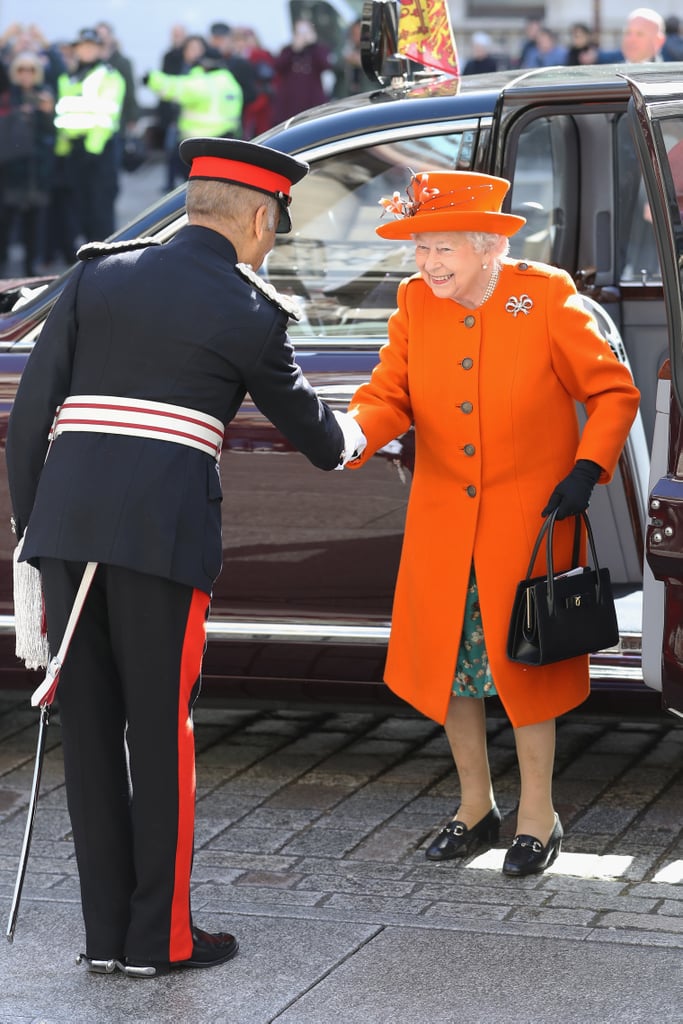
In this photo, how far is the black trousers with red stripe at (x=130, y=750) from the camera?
3.71m

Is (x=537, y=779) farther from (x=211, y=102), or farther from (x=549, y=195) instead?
(x=211, y=102)

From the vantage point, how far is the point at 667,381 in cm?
395

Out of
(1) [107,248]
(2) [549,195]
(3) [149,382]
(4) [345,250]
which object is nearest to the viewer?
(3) [149,382]

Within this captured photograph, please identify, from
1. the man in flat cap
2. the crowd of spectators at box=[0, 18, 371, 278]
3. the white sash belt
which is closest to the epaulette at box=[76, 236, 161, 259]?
the man in flat cap

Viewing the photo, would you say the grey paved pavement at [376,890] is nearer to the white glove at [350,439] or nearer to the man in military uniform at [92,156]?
the white glove at [350,439]

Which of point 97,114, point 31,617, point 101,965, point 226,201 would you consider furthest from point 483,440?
point 97,114

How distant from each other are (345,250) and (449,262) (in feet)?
3.06

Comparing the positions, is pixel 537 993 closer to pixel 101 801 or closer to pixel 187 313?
pixel 101 801

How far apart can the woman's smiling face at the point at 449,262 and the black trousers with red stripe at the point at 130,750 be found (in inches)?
37.9

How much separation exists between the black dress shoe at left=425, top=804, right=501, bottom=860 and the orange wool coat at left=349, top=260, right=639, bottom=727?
33 cm

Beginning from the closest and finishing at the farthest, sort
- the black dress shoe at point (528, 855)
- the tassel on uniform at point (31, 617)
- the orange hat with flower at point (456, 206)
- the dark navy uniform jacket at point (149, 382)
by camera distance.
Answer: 1. the dark navy uniform jacket at point (149, 382)
2. the tassel on uniform at point (31, 617)
3. the orange hat with flower at point (456, 206)
4. the black dress shoe at point (528, 855)

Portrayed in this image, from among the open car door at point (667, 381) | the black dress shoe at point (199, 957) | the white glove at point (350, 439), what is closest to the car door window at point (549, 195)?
the open car door at point (667, 381)

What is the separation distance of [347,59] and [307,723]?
1670cm

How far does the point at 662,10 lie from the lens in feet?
103
